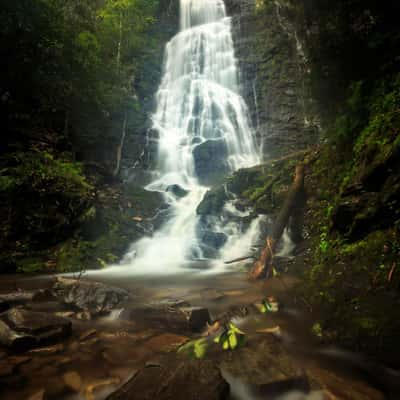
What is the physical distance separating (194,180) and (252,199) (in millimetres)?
7900

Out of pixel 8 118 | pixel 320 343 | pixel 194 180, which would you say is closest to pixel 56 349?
pixel 320 343

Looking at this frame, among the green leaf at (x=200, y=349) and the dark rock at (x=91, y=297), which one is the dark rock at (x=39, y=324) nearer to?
the dark rock at (x=91, y=297)

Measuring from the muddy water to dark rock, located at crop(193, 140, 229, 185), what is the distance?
1451 centimetres

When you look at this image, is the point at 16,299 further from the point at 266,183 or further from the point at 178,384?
the point at 266,183

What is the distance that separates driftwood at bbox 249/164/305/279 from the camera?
20.9ft

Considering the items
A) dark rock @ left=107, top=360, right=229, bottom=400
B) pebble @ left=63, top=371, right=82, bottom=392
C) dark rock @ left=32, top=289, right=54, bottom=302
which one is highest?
dark rock @ left=32, top=289, right=54, bottom=302

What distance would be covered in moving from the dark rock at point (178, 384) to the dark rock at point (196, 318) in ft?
3.90

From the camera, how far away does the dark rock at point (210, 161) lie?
1862 cm

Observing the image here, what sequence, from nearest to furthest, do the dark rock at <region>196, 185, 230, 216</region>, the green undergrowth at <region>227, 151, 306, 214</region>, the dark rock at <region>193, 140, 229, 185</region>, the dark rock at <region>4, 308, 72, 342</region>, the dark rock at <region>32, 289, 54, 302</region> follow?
1. the dark rock at <region>4, 308, 72, 342</region>
2. the dark rock at <region>32, 289, 54, 302</region>
3. the green undergrowth at <region>227, 151, 306, 214</region>
4. the dark rock at <region>196, 185, 230, 216</region>
5. the dark rock at <region>193, 140, 229, 185</region>

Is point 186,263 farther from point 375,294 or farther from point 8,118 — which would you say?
point 8,118

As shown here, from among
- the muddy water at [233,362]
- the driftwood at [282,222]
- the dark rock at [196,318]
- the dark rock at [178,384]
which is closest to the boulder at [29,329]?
the muddy water at [233,362]

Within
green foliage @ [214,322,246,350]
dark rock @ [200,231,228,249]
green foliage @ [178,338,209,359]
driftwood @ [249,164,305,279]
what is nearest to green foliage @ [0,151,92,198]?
dark rock @ [200,231,228,249]

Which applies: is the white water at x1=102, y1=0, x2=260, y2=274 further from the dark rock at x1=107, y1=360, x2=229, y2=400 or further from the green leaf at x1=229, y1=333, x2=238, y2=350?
the dark rock at x1=107, y1=360, x2=229, y2=400

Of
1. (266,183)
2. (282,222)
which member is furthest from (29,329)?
(266,183)
